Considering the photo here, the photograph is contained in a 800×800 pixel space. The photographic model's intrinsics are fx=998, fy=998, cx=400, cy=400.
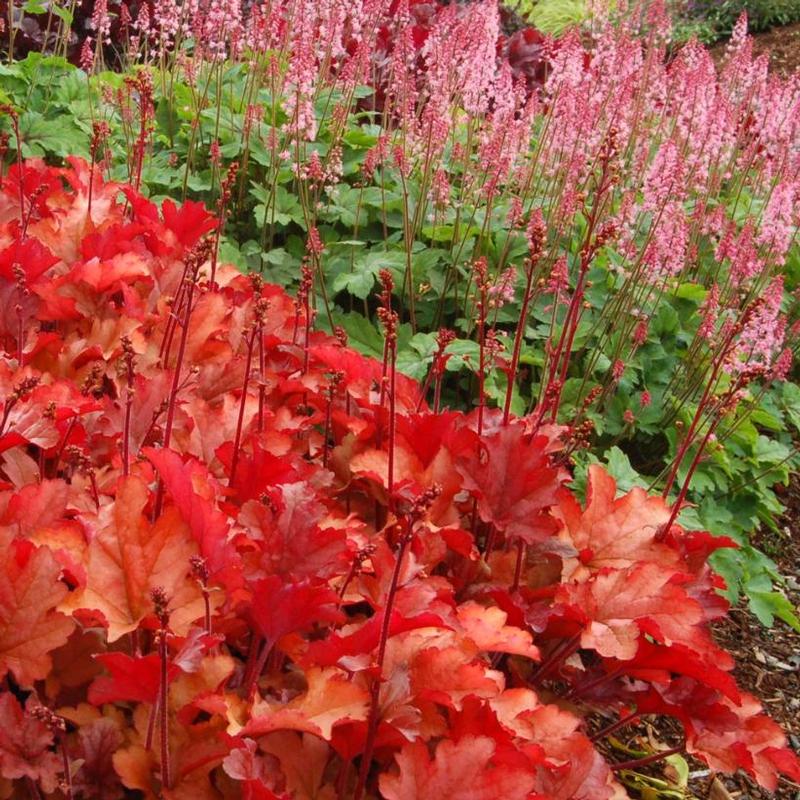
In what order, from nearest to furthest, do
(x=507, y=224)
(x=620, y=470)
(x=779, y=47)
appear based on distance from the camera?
(x=620, y=470)
(x=507, y=224)
(x=779, y=47)

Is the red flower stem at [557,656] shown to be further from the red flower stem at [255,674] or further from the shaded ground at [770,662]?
the shaded ground at [770,662]

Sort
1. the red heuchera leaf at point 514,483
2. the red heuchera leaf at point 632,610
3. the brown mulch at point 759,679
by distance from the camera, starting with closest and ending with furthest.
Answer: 1. the red heuchera leaf at point 632,610
2. the red heuchera leaf at point 514,483
3. the brown mulch at point 759,679

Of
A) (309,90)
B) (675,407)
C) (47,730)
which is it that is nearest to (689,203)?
(675,407)

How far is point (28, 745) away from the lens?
109 cm

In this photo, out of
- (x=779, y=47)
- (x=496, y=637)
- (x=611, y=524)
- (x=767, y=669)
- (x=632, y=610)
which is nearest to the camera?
Result: (x=496, y=637)

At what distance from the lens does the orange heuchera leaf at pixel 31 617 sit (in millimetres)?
1128

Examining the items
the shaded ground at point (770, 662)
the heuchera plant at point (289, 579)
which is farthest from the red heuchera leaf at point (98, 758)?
the shaded ground at point (770, 662)

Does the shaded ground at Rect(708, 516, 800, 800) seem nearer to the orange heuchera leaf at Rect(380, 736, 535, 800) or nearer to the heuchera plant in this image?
the heuchera plant

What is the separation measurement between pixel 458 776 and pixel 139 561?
0.45 m

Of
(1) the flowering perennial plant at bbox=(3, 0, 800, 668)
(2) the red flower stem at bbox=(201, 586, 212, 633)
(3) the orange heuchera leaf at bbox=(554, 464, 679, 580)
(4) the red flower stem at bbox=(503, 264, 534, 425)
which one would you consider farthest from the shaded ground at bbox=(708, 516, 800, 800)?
(2) the red flower stem at bbox=(201, 586, 212, 633)

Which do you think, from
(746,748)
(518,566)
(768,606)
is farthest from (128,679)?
(768,606)

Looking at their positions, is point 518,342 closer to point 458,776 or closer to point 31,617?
point 458,776

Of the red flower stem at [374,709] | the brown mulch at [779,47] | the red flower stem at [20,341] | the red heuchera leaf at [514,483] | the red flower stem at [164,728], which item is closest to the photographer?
the red flower stem at [164,728]

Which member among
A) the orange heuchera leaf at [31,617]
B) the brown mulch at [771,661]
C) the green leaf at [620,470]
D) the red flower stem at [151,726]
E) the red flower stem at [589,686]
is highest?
the orange heuchera leaf at [31,617]
